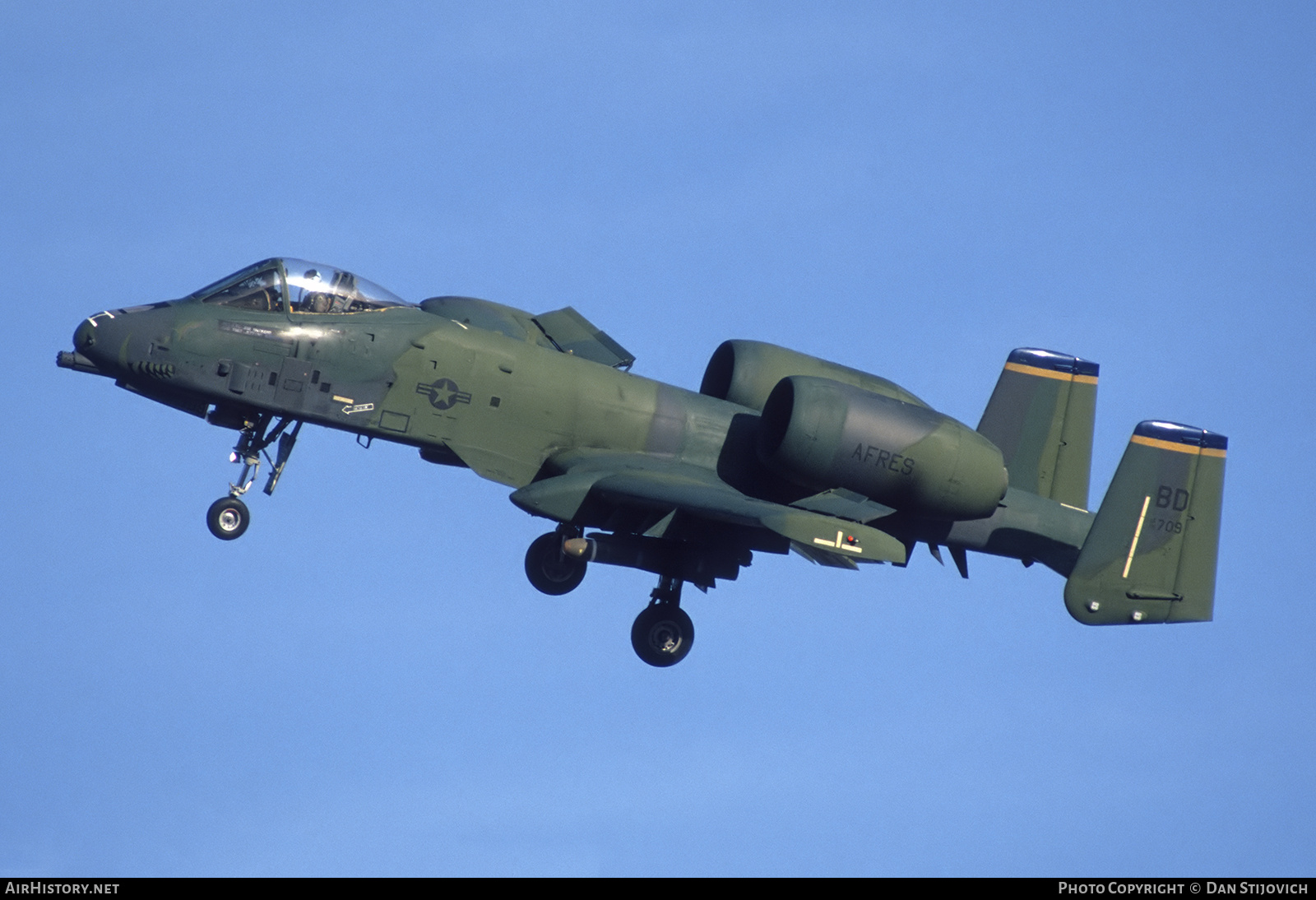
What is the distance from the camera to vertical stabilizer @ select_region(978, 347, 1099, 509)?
28656 millimetres

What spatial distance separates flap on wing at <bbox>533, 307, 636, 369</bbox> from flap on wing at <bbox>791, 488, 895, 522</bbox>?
3391 millimetres

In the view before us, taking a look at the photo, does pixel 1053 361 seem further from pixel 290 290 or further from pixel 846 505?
pixel 290 290

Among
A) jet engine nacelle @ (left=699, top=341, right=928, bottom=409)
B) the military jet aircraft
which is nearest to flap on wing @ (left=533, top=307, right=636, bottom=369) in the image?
the military jet aircraft

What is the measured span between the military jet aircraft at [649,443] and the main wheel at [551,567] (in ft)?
0.10

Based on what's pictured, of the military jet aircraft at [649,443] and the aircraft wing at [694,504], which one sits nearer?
the aircraft wing at [694,504]

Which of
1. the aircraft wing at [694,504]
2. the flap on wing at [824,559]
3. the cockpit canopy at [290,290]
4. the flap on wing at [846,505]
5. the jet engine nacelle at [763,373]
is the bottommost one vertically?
the flap on wing at [824,559]

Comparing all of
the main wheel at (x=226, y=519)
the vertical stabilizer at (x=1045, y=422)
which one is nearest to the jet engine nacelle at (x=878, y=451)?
the vertical stabilizer at (x=1045, y=422)

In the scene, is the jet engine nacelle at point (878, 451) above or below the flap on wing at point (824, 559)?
above

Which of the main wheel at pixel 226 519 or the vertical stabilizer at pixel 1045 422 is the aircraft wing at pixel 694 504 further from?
the vertical stabilizer at pixel 1045 422

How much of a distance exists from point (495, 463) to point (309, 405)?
2578 millimetres

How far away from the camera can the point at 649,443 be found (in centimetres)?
2636

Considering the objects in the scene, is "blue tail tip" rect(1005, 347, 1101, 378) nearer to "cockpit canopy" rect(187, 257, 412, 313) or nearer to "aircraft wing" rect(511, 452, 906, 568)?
"aircraft wing" rect(511, 452, 906, 568)

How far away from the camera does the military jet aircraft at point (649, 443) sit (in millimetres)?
24500
